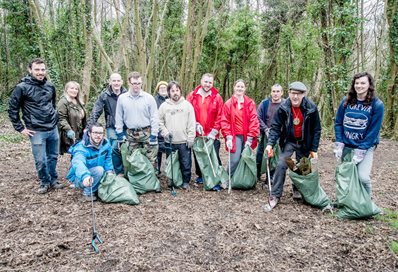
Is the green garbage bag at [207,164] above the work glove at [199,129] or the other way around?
the other way around

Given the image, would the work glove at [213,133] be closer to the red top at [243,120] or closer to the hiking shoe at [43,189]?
the red top at [243,120]

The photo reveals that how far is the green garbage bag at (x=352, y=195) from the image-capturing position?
13.1 feet

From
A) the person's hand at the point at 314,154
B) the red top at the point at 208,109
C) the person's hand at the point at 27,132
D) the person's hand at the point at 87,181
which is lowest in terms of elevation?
the person's hand at the point at 87,181

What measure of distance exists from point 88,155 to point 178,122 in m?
1.37

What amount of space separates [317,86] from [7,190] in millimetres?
15286

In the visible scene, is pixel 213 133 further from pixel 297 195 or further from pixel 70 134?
pixel 70 134

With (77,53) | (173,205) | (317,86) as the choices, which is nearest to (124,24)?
(77,53)

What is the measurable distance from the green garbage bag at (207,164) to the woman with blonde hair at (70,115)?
1.80 m

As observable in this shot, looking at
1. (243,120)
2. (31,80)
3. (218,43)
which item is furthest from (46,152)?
(218,43)

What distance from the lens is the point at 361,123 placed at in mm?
4035

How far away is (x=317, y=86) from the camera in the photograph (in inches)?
682

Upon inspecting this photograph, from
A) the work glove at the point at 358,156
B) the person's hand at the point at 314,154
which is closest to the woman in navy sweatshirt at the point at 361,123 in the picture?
the work glove at the point at 358,156

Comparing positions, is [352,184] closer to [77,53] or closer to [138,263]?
[138,263]

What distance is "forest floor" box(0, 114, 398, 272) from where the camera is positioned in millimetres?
3156
